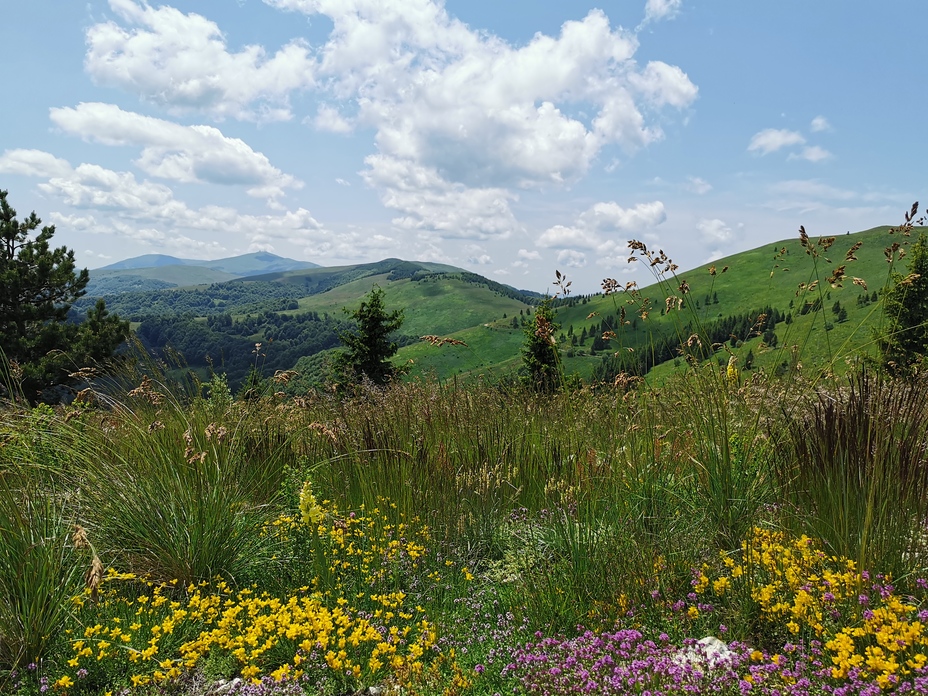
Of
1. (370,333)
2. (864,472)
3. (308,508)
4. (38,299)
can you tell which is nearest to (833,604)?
(864,472)

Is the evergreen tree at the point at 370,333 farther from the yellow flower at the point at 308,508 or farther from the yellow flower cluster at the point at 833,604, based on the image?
the yellow flower cluster at the point at 833,604

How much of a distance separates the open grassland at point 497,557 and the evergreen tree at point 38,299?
4416 centimetres

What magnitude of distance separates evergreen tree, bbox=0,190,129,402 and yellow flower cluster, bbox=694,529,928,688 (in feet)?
156

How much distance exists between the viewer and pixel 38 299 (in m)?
43.6

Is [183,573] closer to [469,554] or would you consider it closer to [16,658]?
[16,658]

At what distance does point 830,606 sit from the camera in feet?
9.75

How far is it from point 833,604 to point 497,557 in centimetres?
269

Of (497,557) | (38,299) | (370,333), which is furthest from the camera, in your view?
(38,299)

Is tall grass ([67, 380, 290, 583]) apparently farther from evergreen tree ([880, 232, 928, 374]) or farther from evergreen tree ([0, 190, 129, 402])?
evergreen tree ([0, 190, 129, 402])

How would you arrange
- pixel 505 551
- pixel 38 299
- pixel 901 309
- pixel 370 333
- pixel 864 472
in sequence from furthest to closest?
pixel 38 299 → pixel 370 333 → pixel 505 551 → pixel 901 309 → pixel 864 472

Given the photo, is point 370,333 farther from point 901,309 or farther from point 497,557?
point 901,309

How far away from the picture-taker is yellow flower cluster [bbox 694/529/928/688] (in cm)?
246

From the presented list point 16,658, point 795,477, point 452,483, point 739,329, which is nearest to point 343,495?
point 452,483

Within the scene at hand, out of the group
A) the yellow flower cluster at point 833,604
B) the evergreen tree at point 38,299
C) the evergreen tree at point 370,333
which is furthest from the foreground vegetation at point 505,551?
Result: the evergreen tree at point 38,299
